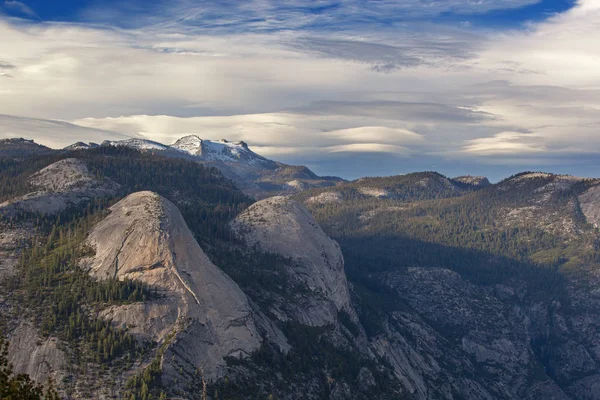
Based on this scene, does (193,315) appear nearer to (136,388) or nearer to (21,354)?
(136,388)

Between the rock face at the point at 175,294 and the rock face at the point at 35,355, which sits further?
the rock face at the point at 175,294

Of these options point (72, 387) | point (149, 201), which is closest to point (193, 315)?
point (72, 387)

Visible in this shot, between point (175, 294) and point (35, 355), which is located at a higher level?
point (175, 294)

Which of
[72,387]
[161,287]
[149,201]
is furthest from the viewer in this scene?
[149,201]

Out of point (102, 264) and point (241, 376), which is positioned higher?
point (102, 264)

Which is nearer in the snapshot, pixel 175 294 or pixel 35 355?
pixel 35 355

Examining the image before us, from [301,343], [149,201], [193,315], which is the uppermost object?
[149,201]

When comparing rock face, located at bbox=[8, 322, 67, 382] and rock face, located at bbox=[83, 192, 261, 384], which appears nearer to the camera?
rock face, located at bbox=[8, 322, 67, 382]

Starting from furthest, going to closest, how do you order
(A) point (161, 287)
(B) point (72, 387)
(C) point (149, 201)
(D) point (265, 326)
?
(C) point (149, 201)
(D) point (265, 326)
(A) point (161, 287)
(B) point (72, 387)
